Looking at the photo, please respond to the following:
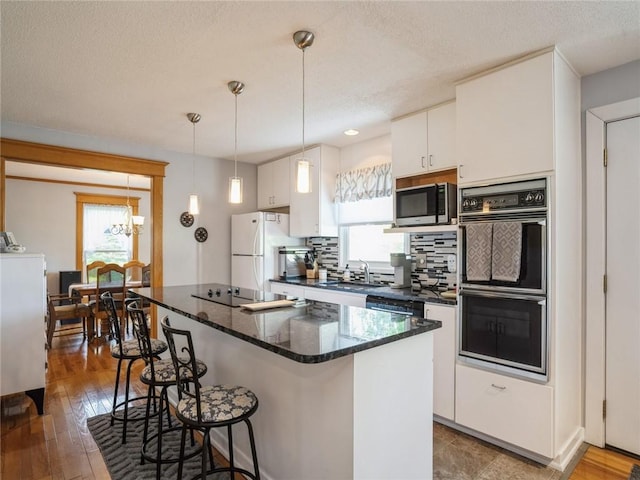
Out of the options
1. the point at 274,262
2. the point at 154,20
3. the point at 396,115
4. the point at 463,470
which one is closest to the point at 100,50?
the point at 154,20

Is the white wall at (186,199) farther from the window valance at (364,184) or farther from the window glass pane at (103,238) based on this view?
the window valance at (364,184)

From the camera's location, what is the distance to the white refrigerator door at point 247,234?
4359 mm

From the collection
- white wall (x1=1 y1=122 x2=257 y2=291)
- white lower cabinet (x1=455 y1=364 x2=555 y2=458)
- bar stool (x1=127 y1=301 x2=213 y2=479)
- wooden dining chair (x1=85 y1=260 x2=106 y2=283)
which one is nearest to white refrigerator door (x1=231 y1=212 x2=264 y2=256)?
white wall (x1=1 y1=122 x2=257 y2=291)

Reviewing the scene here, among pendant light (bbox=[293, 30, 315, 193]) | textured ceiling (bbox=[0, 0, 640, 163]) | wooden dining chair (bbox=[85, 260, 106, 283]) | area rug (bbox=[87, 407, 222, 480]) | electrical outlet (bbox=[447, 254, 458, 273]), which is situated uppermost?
textured ceiling (bbox=[0, 0, 640, 163])

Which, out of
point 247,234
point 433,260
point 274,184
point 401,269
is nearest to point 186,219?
point 247,234

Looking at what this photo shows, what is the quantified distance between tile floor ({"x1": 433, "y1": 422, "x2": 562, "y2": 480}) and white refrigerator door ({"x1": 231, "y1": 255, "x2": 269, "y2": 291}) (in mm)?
2588

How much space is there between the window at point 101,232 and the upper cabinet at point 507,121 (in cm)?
674

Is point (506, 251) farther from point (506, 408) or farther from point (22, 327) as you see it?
point (22, 327)

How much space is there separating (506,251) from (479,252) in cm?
17

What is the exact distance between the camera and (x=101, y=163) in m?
3.88

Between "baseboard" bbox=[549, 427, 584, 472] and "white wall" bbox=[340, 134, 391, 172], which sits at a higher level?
"white wall" bbox=[340, 134, 391, 172]

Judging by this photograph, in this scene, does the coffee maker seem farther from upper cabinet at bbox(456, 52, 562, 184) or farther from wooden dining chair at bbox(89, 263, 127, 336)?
wooden dining chair at bbox(89, 263, 127, 336)

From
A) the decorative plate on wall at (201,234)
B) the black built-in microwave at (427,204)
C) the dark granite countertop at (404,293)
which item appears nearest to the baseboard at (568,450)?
the dark granite countertop at (404,293)

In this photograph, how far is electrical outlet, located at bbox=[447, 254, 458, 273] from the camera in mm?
3199
